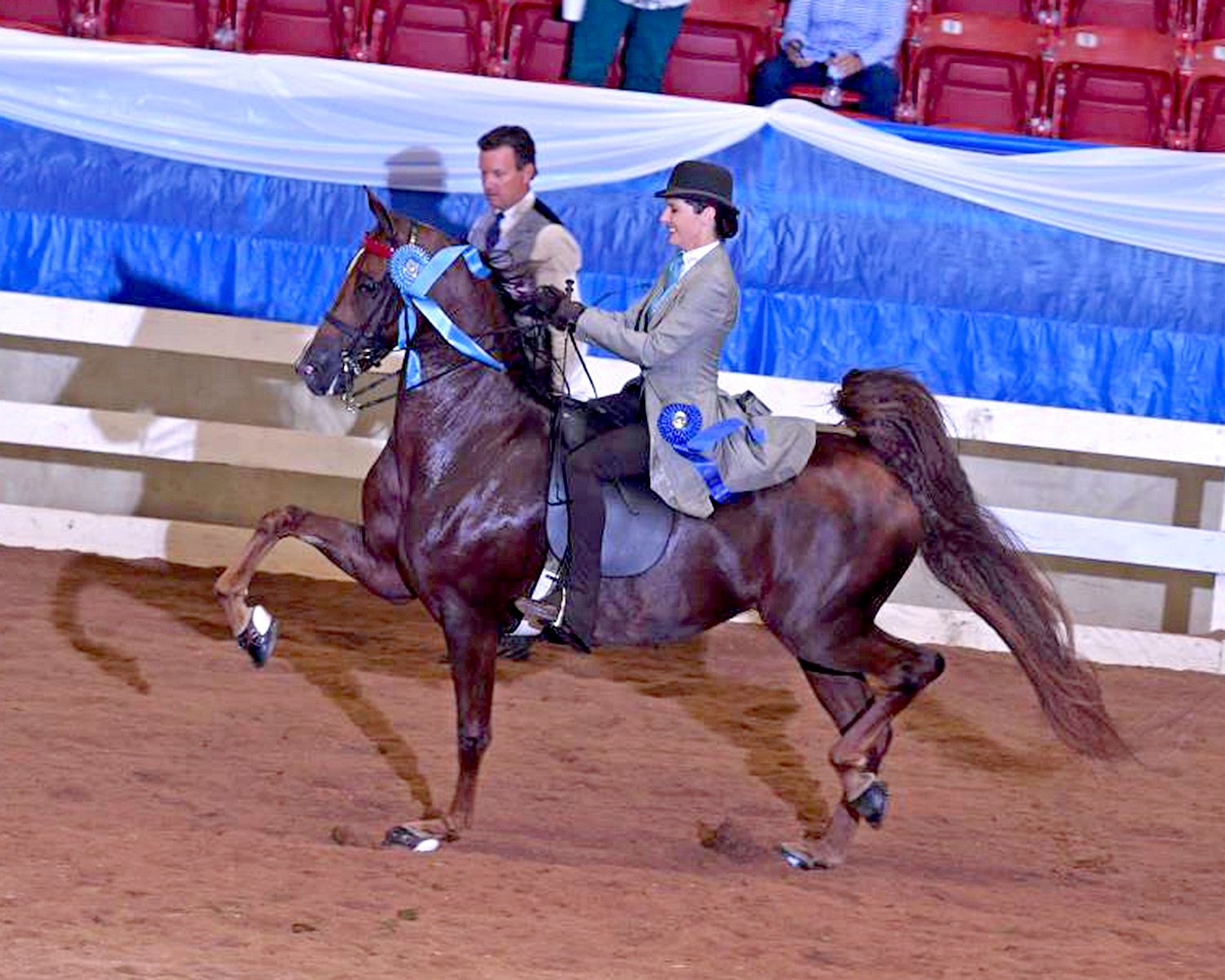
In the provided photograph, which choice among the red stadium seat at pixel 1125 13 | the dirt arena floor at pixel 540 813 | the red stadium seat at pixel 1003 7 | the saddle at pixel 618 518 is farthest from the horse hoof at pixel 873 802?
the red stadium seat at pixel 1125 13

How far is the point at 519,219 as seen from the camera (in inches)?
311

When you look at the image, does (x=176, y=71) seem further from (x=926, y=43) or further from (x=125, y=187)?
(x=926, y=43)

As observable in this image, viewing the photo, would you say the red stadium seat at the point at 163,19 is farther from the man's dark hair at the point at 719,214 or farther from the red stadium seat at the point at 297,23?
the man's dark hair at the point at 719,214

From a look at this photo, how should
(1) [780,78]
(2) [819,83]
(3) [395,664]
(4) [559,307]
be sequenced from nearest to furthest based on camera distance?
(4) [559,307], (3) [395,664], (1) [780,78], (2) [819,83]

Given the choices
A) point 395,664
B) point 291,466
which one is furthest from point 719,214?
point 291,466

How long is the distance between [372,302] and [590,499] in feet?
3.15

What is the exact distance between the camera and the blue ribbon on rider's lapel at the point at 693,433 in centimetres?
629

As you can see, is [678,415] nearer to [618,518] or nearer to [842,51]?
[618,518]

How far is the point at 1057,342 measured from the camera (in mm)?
10023

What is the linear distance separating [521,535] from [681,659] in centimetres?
322

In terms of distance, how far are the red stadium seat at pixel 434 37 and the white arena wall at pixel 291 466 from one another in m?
2.65

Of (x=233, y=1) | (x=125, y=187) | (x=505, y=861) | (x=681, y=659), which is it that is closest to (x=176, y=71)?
(x=125, y=187)

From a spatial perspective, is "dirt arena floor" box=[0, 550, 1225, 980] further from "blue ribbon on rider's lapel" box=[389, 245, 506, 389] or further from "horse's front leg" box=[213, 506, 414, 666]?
"blue ribbon on rider's lapel" box=[389, 245, 506, 389]

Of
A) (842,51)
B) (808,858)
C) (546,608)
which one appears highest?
(842,51)
